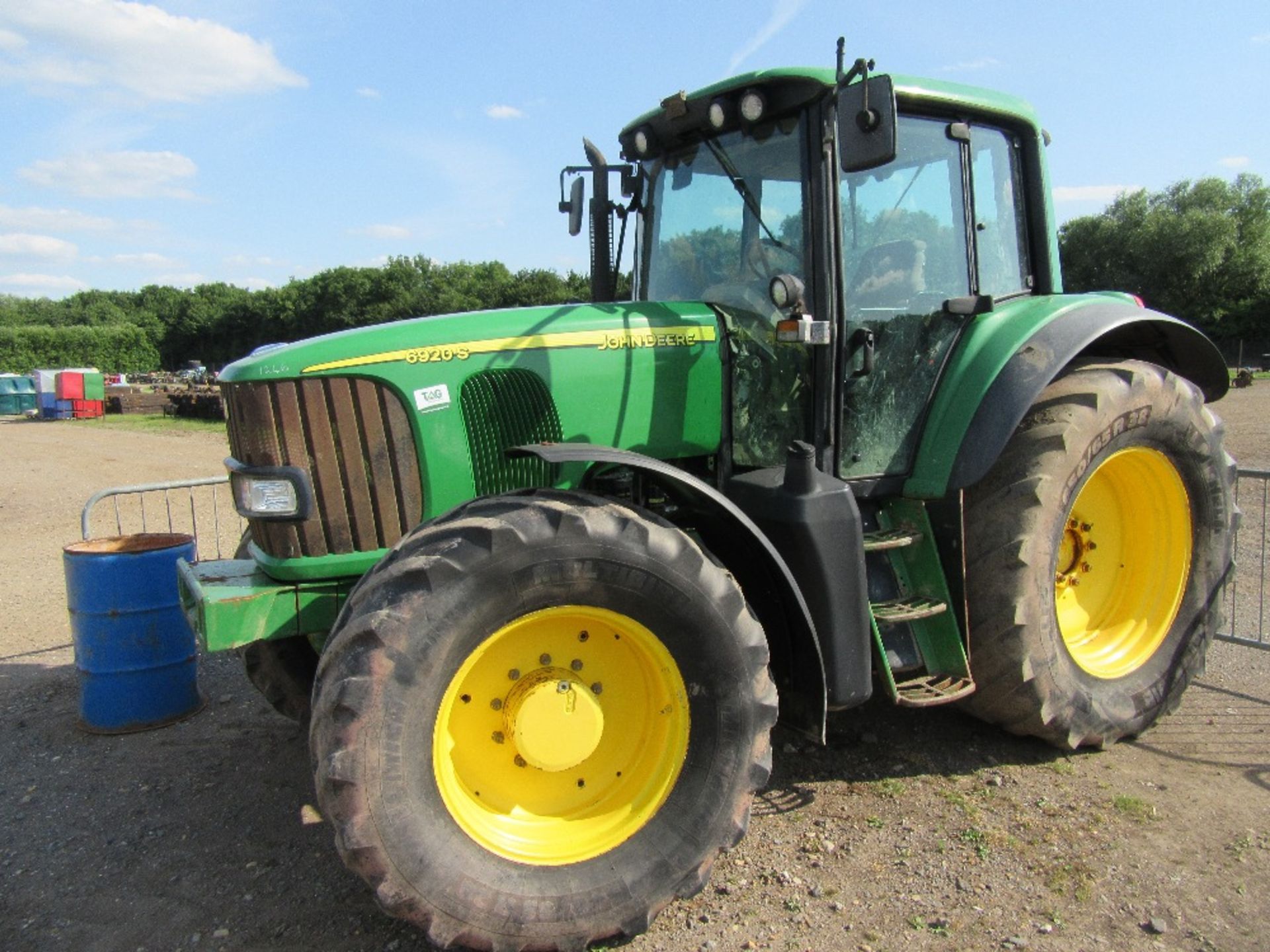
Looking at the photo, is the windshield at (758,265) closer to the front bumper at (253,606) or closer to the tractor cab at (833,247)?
the tractor cab at (833,247)

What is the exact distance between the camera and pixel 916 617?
143 inches

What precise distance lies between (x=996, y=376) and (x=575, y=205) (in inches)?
76.8

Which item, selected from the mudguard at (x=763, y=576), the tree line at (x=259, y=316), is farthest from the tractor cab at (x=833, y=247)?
the tree line at (x=259, y=316)

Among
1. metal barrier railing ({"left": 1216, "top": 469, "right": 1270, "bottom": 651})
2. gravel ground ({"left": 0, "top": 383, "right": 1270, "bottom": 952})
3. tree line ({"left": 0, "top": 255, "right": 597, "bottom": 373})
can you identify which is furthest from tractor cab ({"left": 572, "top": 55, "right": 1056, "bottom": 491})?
tree line ({"left": 0, "top": 255, "right": 597, "bottom": 373})

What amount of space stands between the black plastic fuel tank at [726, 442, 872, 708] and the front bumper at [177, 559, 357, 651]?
4.97 feet

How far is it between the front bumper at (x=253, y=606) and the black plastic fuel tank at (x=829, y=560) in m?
1.52

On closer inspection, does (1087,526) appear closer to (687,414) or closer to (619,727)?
(687,414)

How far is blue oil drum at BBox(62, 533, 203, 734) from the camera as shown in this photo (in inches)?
184

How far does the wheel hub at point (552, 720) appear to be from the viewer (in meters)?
2.89

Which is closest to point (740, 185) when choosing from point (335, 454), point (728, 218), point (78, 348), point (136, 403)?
point (728, 218)

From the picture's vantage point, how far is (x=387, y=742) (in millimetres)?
2602

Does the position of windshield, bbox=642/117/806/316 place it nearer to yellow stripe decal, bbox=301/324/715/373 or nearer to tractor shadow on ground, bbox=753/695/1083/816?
yellow stripe decal, bbox=301/324/715/373

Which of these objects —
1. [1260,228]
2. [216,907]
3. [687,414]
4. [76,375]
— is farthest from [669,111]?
[1260,228]

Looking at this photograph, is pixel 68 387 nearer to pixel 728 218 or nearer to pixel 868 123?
pixel 728 218
